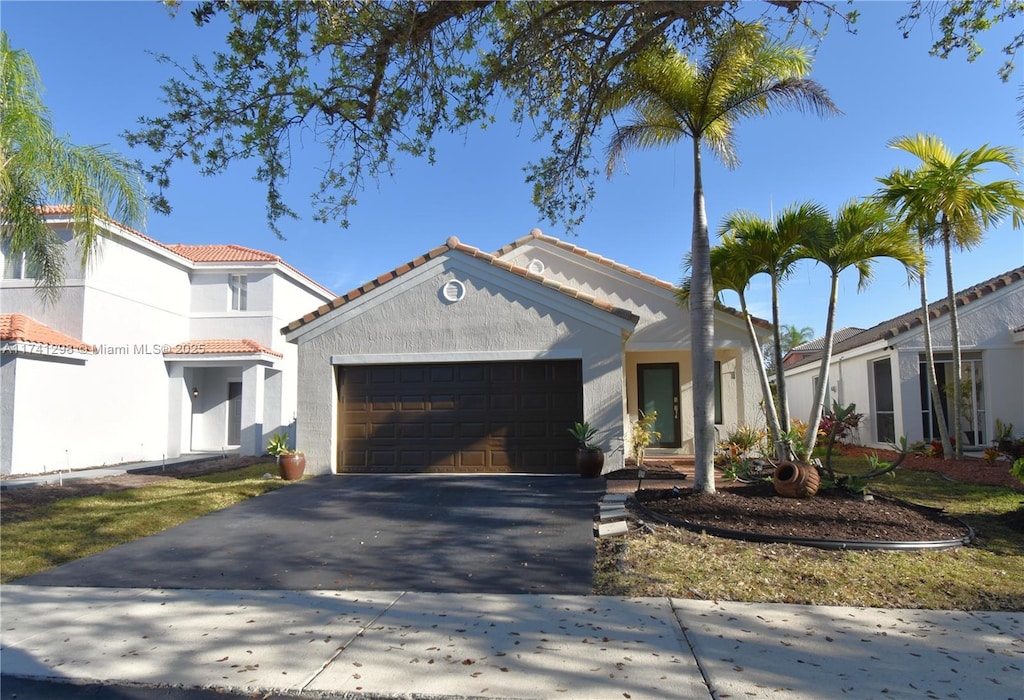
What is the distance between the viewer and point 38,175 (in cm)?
983

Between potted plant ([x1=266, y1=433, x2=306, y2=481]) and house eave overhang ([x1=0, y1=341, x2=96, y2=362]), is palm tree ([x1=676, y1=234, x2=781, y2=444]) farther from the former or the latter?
house eave overhang ([x1=0, y1=341, x2=96, y2=362])

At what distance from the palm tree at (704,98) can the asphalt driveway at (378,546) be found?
7.72ft

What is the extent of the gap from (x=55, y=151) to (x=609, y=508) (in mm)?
10397

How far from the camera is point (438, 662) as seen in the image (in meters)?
4.24

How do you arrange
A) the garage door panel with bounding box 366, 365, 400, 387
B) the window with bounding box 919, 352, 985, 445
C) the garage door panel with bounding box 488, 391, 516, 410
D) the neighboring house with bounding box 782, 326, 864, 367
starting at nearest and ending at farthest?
the garage door panel with bounding box 488, 391, 516, 410 → the garage door panel with bounding box 366, 365, 400, 387 → the window with bounding box 919, 352, 985, 445 → the neighboring house with bounding box 782, 326, 864, 367

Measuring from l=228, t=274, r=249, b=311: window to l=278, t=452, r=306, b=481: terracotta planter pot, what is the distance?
9288 mm

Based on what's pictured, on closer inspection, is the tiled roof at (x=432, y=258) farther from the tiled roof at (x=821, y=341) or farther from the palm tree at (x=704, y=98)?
the tiled roof at (x=821, y=341)

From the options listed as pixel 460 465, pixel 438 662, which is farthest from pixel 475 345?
pixel 438 662

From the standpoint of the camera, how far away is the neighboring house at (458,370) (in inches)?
487

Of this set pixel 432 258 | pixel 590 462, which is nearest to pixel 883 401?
pixel 590 462

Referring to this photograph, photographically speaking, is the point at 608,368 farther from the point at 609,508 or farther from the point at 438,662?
the point at 438,662

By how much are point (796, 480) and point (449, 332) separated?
7178 millimetres

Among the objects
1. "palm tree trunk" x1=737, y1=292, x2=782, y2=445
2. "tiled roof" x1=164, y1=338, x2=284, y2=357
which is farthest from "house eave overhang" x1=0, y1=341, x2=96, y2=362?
"palm tree trunk" x1=737, y1=292, x2=782, y2=445

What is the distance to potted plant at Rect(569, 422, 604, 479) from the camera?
11555 millimetres
